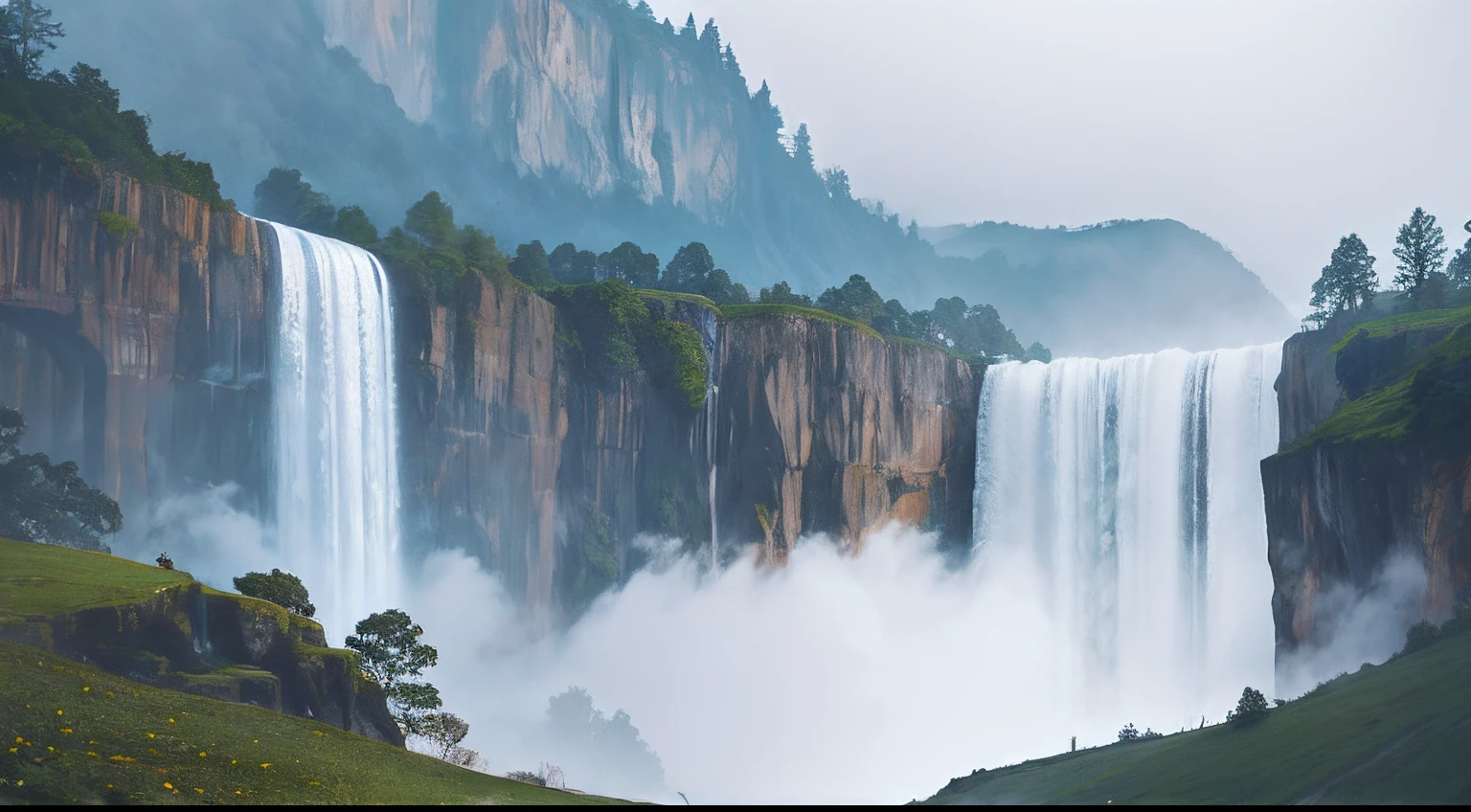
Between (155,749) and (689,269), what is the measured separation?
83159 millimetres

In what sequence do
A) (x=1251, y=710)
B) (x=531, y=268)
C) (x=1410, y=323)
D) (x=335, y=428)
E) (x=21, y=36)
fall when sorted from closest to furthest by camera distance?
1. (x=1251, y=710)
2. (x=1410, y=323)
3. (x=335, y=428)
4. (x=21, y=36)
5. (x=531, y=268)

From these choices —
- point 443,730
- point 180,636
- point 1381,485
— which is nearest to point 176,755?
point 180,636

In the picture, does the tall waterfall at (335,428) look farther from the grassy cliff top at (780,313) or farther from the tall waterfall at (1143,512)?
the tall waterfall at (1143,512)

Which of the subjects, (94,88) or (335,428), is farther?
(335,428)

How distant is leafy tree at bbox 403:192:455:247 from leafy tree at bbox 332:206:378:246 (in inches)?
107

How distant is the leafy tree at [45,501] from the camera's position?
45.0 metres

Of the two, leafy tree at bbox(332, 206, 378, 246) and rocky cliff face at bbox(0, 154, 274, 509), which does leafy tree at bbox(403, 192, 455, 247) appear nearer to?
leafy tree at bbox(332, 206, 378, 246)

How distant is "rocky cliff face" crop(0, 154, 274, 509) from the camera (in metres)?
49.8

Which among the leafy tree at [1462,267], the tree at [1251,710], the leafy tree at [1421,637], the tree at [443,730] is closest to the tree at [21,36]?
the tree at [443,730]

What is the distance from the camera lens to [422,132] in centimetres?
15638

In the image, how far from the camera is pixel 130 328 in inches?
2063

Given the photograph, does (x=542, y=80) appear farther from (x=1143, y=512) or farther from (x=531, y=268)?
(x=1143, y=512)

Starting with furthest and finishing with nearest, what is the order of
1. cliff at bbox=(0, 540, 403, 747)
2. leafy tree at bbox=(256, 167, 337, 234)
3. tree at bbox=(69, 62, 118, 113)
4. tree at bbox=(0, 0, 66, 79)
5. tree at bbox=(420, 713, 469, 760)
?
1. leafy tree at bbox=(256, 167, 337, 234)
2. tree at bbox=(0, 0, 66, 79)
3. tree at bbox=(69, 62, 118, 113)
4. tree at bbox=(420, 713, 469, 760)
5. cliff at bbox=(0, 540, 403, 747)

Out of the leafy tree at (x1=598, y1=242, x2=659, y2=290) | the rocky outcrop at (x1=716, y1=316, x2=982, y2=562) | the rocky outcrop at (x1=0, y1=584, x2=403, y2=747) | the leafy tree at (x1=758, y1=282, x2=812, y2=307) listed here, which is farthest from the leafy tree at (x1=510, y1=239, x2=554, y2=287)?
the rocky outcrop at (x1=0, y1=584, x2=403, y2=747)
